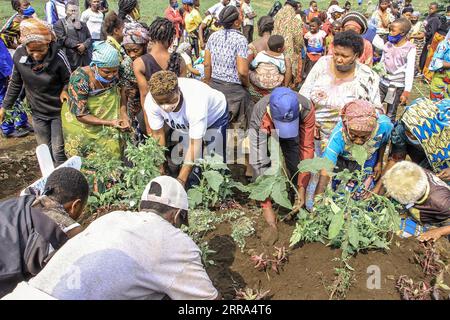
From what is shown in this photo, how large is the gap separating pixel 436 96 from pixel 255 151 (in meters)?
3.24

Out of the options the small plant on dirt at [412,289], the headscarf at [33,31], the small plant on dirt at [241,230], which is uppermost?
the headscarf at [33,31]

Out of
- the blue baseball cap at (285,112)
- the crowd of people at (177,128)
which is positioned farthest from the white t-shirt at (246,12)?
the blue baseball cap at (285,112)

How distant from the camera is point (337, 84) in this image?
3.58 meters

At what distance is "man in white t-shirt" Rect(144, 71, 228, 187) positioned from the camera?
9.69 ft

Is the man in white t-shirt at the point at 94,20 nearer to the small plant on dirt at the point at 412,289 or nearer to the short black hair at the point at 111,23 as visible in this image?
the short black hair at the point at 111,23

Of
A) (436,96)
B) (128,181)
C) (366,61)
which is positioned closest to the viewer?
(128,181)

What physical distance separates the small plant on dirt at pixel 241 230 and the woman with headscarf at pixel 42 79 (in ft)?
6.58

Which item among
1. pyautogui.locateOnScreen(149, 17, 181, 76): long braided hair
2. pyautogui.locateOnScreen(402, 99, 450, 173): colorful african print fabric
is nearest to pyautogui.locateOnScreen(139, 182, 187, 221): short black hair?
pyautogui.locateOnScreen(402, 99, 450, 173): colorful african print fabric

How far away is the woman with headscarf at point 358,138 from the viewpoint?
9.34 ft

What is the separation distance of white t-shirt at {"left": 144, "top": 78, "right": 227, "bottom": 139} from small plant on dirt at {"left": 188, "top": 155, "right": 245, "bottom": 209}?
10.9 inches

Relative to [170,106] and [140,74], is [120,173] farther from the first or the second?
[140,74]

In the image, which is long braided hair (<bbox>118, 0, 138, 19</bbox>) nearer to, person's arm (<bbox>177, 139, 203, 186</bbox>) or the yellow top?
person's arm (<bbox>177, 139, 203, 186</bbox>)
